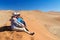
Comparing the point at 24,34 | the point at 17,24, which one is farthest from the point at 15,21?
the point at 24,34

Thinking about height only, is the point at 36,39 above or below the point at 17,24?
below

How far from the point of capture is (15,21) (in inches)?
518

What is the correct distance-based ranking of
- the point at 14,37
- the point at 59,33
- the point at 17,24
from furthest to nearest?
the point at 59,33 → the point at 17,24 → the point at 14,37

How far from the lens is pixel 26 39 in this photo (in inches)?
488

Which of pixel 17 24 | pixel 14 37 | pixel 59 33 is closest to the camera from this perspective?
pixel 14 37

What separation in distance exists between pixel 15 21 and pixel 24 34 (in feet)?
3.31

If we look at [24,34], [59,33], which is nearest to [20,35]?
[24,34]

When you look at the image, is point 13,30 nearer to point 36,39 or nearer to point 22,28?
point 22,28

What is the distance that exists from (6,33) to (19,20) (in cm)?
117

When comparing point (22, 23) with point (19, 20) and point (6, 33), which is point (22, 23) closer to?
point (19, 20)

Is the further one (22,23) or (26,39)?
(22,23)

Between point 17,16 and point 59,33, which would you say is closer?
point 17,16

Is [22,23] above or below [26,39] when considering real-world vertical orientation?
above

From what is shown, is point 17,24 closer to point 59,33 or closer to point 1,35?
point 1,35
